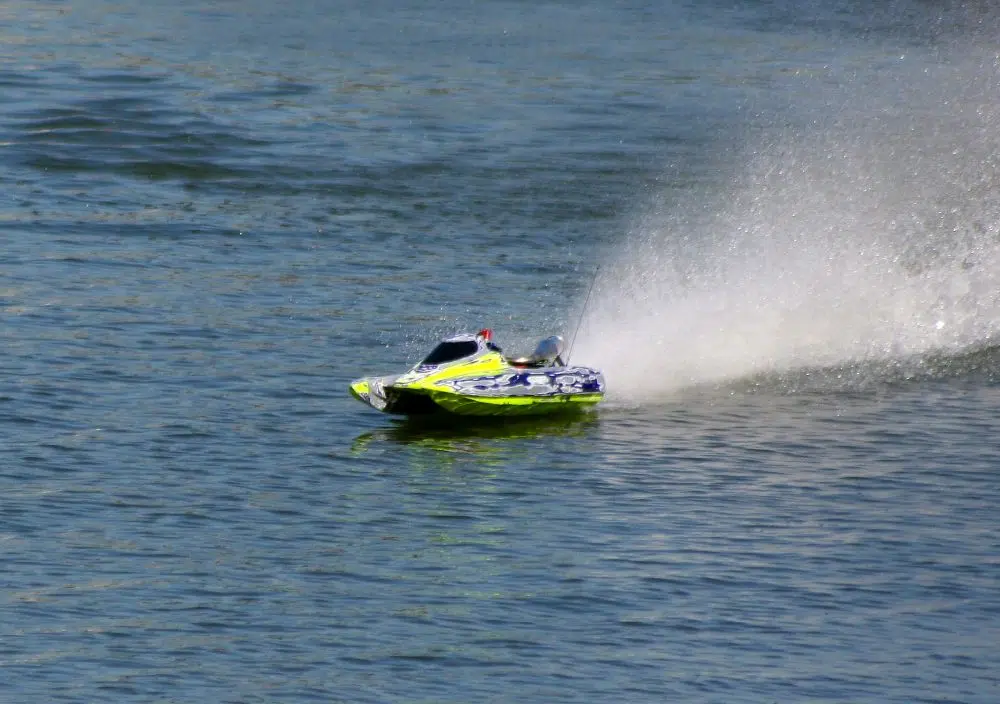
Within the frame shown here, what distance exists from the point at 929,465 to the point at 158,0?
37.1 meters

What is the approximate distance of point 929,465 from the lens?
2003cm

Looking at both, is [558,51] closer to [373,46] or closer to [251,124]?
[373,46]

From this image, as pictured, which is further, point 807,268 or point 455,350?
point 807,268

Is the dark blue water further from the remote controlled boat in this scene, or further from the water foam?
the remote controlled boat

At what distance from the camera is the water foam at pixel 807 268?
81.0ft

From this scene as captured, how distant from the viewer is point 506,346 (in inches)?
987

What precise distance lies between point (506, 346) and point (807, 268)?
17.1ft

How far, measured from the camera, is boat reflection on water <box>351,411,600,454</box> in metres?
20.5

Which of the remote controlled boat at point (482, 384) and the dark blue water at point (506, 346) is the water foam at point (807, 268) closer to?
the dark blue water at point (506, 346)

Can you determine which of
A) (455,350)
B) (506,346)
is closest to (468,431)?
(455,350)

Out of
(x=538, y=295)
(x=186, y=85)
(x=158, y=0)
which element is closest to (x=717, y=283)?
(x=538, y=295)

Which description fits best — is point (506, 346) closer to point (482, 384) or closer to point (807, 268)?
point (482, 384)

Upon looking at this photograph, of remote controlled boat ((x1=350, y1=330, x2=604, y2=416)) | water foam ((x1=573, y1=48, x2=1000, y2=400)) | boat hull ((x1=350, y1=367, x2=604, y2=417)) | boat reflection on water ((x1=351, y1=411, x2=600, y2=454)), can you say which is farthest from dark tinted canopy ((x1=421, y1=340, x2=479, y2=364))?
water foam ((x1=573, y1=48, x2=1000, y2=400))

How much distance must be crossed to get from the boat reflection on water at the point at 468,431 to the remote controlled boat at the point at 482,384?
0.14 metres
